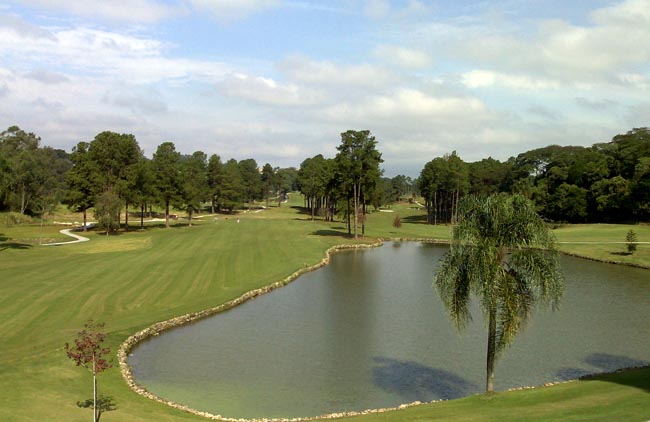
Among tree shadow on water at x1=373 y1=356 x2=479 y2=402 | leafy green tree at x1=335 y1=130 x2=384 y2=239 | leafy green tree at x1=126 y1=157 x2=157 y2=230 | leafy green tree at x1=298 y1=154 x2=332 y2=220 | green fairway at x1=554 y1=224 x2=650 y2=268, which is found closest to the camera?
tree shadow on water at x1=373 y1=356 x2=479 y2=402

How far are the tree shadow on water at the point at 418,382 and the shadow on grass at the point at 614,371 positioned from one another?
5.39 metres

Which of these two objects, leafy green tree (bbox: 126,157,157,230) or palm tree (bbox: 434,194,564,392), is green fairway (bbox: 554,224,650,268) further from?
leafy green tree (bbox: 126,157,157,230)

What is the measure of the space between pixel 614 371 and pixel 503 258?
34.8 ft

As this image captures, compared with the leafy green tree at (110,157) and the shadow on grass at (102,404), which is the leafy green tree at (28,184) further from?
the shadow on grass at (102,404)

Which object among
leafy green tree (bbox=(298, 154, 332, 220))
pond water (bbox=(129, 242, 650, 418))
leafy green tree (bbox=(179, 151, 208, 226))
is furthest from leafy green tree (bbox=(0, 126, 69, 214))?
pond water (bbox=(129, 242, 650, 418))

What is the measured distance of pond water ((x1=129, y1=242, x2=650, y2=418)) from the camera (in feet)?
80.1

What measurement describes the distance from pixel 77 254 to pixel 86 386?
44211 mm

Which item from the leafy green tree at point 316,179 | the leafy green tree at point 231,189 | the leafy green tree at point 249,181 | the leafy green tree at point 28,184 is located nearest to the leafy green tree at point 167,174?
the leafy green tree at point 28,184

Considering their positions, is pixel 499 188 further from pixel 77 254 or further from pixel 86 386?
pixel 86 386

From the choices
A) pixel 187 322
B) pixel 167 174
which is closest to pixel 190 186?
pixel 167 174

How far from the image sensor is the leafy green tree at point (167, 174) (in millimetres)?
98812

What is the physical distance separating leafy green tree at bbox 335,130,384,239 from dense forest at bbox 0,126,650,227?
0.54 ft

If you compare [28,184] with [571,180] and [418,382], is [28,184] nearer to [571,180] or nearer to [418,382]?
[418,382]

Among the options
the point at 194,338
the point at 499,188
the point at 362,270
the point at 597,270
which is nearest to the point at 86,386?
the point at 194,338
